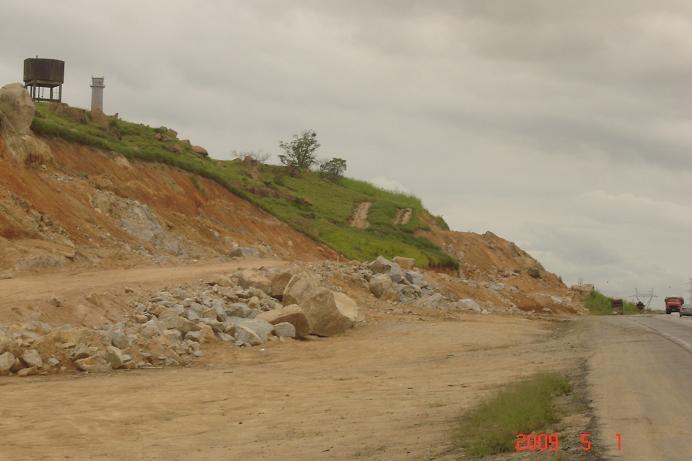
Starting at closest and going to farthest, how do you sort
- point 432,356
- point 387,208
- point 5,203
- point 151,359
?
point 151,359 → point 432,356 → point 5,203 → point 387,208

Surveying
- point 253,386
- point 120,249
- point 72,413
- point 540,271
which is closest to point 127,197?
→ point 120,249

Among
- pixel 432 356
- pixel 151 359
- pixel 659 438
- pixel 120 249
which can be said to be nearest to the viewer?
pixel 659 438

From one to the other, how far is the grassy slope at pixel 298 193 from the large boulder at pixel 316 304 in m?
18.4

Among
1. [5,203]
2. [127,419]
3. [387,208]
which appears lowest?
[127,419]

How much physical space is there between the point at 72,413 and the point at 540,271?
63272 millimetres

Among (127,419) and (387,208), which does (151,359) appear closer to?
(127,419)

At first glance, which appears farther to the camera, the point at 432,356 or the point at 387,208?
the point at 387,208

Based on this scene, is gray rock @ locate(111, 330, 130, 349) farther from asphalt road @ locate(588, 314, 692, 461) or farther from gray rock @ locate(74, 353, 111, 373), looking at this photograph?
asphalt road @ locate(588, 314, 692, 461)

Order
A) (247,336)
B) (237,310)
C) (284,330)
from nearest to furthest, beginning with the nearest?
(247,336) → (284,330) → (237,310)

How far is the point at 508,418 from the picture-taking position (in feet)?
36.2

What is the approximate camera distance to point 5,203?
98.1 feet

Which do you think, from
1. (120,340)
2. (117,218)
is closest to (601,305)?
(117,218)

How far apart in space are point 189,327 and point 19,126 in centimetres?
1839

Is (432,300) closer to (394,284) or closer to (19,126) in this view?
(394,284)
